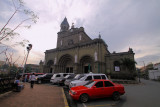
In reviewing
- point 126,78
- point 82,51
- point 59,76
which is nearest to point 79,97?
point 59,76

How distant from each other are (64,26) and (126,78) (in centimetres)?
3076

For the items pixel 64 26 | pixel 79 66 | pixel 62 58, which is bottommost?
pixel 79 66

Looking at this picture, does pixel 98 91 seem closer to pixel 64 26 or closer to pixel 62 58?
pixel 62 58

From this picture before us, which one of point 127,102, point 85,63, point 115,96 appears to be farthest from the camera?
point 85,63

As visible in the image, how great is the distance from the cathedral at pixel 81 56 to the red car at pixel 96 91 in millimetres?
15485

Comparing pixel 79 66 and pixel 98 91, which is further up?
Answer: pixel 79 66

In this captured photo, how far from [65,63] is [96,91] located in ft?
81.3

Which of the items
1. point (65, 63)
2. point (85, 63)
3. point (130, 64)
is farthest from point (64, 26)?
point (130, 64)

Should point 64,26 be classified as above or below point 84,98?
above

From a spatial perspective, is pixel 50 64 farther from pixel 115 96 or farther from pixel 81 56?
pixel 115 96

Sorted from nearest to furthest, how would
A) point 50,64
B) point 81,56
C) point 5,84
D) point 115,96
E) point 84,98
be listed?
1. point 84,98
2. point 115,96
3. point 5,84
4. point 81,56
5. point 50,64

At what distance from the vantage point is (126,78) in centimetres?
1716

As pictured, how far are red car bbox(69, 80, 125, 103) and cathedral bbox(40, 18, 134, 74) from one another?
50.8ft

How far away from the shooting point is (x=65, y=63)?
29.3m
